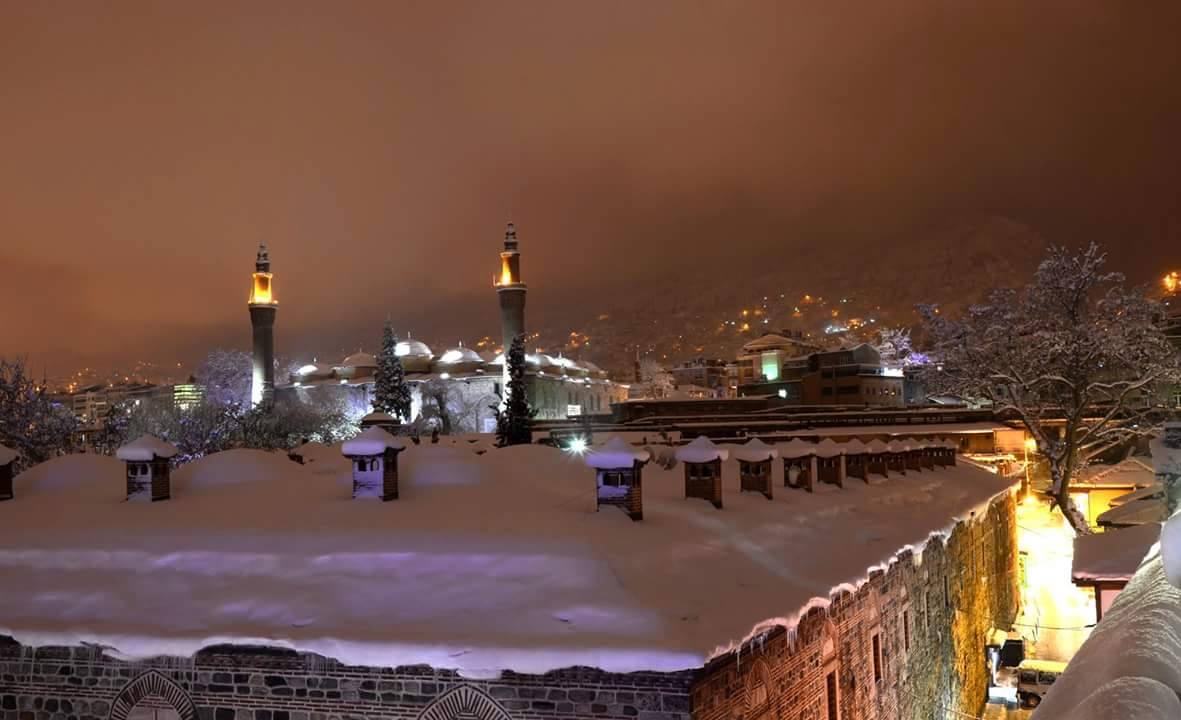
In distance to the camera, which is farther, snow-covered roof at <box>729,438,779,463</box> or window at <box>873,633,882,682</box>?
snow-covered roof at <box>729,438,779,463</box>

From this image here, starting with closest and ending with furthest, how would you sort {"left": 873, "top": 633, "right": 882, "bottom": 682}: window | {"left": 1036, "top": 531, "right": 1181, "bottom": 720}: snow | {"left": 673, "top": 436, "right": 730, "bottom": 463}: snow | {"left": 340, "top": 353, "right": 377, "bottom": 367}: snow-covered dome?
1. {"left": 1036, "top": 531, "right": 1181, "bottom": 720}: snow
2. {"left": 673, "top": 436, "right": 730, "bottom": 463}: snow
3. {"left": 873, "top": 633, "right": 882, "bottom": 682}: window
4. {"left": 340, "top": 353, "right": 377, "bottom": 367}: snow-covered dome

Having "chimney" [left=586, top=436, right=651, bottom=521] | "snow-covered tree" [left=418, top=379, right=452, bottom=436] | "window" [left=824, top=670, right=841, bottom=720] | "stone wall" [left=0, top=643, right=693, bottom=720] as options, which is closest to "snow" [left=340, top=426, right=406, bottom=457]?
"chimney" [left=586, top=436, right=651, bottom=521]

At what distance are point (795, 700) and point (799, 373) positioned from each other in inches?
2257

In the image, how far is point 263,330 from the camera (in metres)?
59.1

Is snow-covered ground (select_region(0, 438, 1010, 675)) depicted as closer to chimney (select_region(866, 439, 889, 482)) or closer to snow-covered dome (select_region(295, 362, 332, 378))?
chimney (select_region(866, 439, 889, 482))

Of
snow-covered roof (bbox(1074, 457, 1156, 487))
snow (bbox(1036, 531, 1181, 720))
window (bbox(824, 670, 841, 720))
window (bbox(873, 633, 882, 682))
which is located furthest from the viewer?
snow-covered roof (bbox(1074, 457, 1156, 487))

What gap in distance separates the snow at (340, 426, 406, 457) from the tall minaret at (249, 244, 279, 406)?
4910 centimetres

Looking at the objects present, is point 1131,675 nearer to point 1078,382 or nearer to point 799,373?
point 1078,382

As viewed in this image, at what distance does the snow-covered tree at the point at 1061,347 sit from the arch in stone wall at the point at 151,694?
1887cm

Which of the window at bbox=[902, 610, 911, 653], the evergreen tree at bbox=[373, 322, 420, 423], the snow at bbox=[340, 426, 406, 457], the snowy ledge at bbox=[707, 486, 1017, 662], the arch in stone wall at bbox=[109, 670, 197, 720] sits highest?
the evergreen tree at bbox=[373, 322, 420, 423]

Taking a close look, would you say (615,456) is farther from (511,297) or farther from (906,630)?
(511,297)

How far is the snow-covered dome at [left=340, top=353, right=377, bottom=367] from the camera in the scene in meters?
64.9

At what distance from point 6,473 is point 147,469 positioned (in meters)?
2.39

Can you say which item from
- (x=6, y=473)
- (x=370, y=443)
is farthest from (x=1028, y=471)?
(x=6, y=473)
